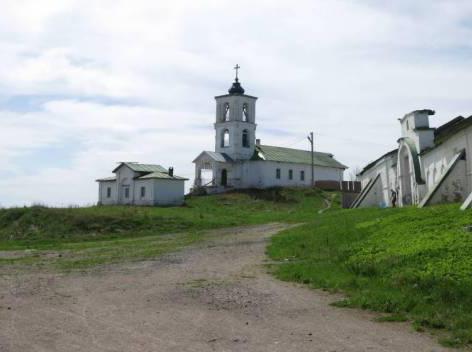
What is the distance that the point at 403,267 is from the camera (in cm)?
1017

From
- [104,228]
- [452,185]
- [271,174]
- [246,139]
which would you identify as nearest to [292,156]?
[271,174]

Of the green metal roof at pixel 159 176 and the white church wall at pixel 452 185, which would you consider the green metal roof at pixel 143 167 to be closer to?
the green metal roof at pixel 159 176

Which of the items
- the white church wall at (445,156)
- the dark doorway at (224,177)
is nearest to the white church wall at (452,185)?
the white church wall at (445,156)

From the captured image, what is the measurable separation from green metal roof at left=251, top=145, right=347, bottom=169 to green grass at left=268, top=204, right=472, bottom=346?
3934 cm

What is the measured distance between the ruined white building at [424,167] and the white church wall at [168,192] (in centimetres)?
1564

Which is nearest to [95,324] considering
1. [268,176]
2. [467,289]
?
[467,289]

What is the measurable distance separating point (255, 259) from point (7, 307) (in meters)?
7.42

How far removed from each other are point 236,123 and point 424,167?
3050cm

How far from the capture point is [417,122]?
26938 millimetres

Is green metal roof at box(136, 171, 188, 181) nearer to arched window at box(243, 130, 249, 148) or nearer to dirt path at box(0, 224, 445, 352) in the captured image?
arched window at box(243, 130, 249, 148)

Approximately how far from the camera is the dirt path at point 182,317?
6.44 m

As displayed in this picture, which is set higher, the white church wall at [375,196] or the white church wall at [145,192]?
the white church wall at [145,192]

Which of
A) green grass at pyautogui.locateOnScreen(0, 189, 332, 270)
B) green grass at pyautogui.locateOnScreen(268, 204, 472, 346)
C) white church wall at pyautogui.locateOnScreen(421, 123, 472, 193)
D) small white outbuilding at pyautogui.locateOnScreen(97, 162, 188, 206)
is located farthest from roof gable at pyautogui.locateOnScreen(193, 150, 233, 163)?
green grass at pyautogui.locateOnScreen(268, 204, 472, 346)

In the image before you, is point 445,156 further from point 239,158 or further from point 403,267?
point 239,158
